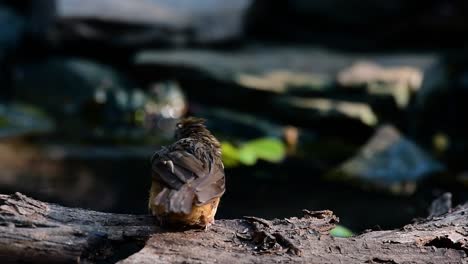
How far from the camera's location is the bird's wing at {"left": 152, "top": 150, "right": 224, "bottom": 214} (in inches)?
85.3

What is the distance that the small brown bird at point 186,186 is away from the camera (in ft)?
7.15

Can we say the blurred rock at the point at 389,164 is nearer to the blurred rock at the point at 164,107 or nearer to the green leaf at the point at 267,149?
the green leaf at the point at 267,149

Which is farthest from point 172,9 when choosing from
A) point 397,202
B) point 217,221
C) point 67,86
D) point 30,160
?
point 217,221

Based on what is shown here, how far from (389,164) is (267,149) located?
942 mm

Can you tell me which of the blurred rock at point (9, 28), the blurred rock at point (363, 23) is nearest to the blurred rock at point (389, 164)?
the blurred rock at point (363, 23)

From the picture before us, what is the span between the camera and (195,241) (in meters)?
2.27

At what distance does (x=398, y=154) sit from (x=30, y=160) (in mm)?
2633

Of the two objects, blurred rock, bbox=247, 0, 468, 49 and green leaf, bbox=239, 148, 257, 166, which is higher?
blurred rock, bbox=247, 0, 468, 49

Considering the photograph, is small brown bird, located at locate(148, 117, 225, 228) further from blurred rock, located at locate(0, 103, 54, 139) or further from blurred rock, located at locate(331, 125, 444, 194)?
blurred rock, located at locate(0, 103, 54, 139)

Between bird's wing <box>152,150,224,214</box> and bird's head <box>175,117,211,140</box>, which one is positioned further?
bird's head <box>175,117,211,140</box>

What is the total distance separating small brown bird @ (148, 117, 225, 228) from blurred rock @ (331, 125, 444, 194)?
301 cm

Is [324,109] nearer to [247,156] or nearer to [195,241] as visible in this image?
[247,156]

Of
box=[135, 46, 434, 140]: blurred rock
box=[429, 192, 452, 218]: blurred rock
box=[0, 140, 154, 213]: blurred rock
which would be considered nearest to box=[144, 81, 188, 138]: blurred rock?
box=[135, 46, 434, 140]: blurred rock

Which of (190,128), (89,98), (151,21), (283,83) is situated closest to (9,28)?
(151,21)
